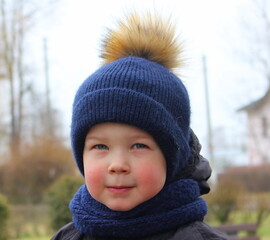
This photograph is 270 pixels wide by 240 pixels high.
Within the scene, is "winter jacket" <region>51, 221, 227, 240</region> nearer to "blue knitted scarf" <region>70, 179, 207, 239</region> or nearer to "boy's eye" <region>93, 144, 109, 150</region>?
"blue knitted scarf" <region>70, 179, 207, 239</region>

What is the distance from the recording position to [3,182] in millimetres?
21969

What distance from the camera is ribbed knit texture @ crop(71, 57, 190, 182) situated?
2109 mm

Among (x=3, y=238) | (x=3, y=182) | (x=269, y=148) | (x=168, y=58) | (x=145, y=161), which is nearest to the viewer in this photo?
(x=145, y=161)

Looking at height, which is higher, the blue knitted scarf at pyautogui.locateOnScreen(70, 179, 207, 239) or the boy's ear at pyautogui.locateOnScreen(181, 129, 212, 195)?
the boy's ear at pyautogui.locateOnScreen(181, 129, 212, 195)

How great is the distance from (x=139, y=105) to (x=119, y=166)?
0.26 metres

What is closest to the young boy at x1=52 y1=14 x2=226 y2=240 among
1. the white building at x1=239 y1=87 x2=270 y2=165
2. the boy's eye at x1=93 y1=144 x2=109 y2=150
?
the boy's eye at x1=93 y1=144 x2=109 y2=150

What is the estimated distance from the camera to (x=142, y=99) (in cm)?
213

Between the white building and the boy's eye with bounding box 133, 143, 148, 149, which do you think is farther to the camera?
the white building

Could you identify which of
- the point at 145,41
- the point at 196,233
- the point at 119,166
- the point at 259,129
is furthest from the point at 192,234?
the point at 259,129

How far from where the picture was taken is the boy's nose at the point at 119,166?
6.66 ft

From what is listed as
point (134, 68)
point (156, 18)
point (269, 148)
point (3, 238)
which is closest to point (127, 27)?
point (156, 18)

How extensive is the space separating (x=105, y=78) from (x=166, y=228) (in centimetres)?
63

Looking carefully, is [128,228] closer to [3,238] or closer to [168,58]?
[168,58]

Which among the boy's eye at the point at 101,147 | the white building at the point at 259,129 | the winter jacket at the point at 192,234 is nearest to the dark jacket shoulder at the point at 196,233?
the winter jacket at the point at 192,234
